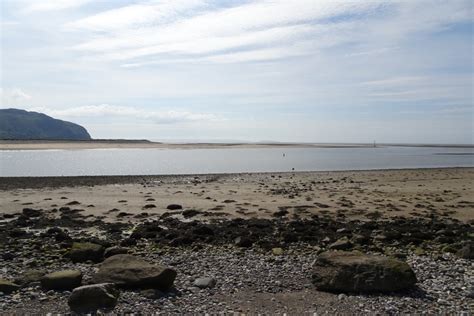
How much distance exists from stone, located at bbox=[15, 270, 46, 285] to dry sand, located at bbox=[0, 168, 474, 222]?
8230 millimetres

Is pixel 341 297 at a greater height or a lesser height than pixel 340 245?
lesser

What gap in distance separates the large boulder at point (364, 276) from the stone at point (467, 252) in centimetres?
339

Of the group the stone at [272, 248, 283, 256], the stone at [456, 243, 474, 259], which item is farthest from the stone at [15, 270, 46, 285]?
the stone at [456, 243, 474, 259]

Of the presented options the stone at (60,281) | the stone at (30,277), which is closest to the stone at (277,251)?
the stone at (60,281)

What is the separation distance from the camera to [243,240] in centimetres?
1316

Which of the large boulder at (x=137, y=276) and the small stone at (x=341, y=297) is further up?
the large boulder at (x=137, y=276)

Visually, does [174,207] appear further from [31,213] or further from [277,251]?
[277,251]

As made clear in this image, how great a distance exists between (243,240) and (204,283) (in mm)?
3897

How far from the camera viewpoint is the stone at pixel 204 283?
367 inches

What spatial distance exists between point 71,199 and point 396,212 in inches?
682

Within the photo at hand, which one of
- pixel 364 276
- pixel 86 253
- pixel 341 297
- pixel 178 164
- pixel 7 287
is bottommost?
pixel 341 297

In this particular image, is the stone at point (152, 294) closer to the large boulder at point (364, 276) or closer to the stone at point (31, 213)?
the large boulder at point (364, 276)

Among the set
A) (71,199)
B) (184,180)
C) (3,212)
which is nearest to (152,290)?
(3,212)

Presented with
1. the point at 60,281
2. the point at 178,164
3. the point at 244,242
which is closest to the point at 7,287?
the point at 60,281
